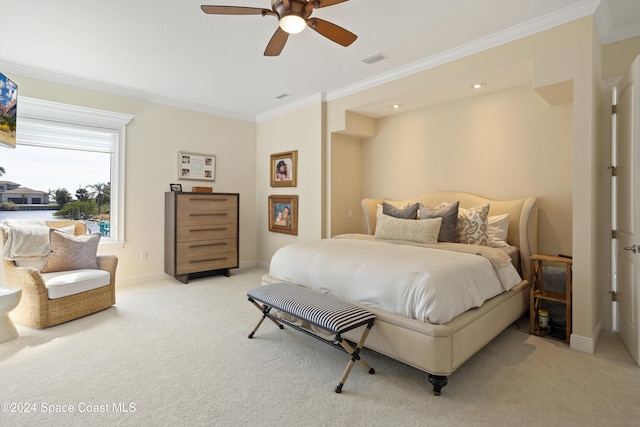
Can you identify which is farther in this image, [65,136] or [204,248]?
[204,248]

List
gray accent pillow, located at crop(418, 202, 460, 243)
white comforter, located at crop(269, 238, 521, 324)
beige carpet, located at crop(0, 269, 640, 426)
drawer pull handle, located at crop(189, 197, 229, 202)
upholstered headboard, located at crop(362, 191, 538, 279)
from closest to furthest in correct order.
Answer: beige carpet, located at crop(0, 269, 640, 426) → white comforter, located at crop(269, 238, 521, 324) → upholstered headboard, located at crop(362, 191, 538, 279) → gray accent pillow, located at crop(418, 202, 460, 243) → drawer pull handle, located at crop(189, 197, 229, 202)

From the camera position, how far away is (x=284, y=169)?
518 cm

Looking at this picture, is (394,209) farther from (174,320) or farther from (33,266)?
(33,266)

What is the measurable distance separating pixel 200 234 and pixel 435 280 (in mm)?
3650

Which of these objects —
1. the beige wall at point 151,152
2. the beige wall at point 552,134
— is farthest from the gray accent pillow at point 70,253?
the beige wall at point 552,134

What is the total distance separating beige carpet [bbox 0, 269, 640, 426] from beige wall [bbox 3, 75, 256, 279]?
69.8 inches

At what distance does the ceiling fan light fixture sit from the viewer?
2.13 m

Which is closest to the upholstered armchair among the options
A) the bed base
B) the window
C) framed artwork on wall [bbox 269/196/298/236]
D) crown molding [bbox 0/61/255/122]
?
the window

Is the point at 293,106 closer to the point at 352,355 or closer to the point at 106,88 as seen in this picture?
the point at 106,88

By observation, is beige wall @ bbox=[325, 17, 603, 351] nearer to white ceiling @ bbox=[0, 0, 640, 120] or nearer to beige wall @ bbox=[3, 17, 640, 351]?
beige wall @ bbox=[3, 17, 640, 351]

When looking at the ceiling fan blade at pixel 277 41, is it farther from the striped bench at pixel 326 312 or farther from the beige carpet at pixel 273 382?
the beige carpet at pixel 273 382

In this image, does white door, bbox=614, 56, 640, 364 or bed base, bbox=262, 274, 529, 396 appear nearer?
bed base, bbox=262, 274, 529, 396

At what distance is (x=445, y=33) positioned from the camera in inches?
114

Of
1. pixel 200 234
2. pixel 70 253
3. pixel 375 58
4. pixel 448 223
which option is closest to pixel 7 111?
pixel 70 253
